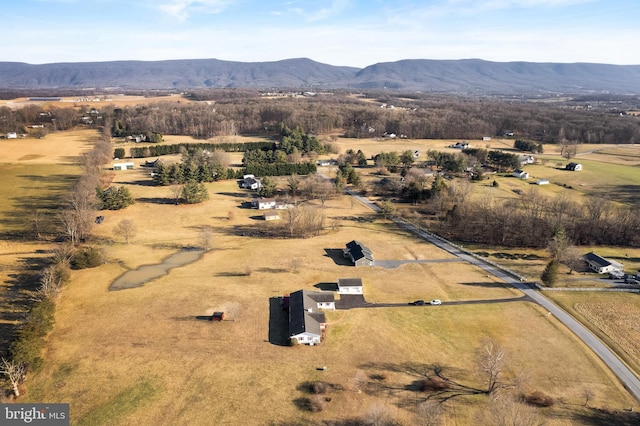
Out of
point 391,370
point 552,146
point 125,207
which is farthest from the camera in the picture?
point 552,146

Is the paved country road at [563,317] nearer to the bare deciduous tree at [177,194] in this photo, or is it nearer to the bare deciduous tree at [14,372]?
the bare deciduous tree at [177,194]

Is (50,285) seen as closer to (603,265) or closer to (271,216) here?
→ (271,216)

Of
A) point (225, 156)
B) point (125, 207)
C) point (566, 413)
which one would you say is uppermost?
point (225, 156)

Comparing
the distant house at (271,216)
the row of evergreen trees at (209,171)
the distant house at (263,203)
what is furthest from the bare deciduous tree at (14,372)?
the row of evergreen trees at (209,171)

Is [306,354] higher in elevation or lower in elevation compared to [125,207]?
lower

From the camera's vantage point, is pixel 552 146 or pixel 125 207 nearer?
pixel 125 207

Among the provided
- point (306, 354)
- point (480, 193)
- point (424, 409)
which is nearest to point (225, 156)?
point (480, 193)

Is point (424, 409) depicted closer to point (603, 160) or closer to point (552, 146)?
point (603, 160)
